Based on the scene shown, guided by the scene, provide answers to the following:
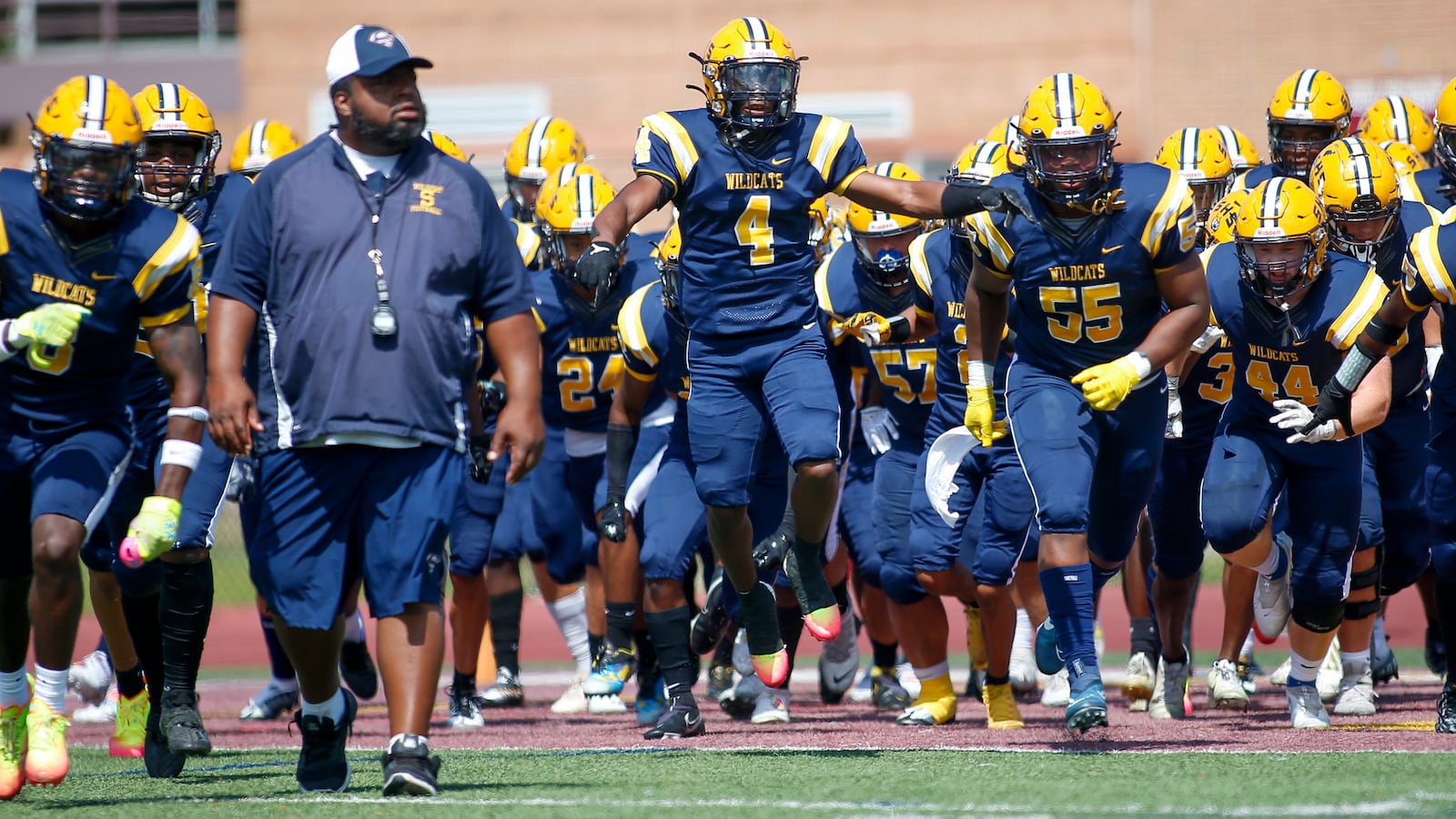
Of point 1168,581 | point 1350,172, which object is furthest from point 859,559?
point 1350,172

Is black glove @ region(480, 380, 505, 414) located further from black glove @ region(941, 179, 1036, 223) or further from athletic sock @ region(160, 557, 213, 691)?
black glove @ region(941, 179, 1036, 223)

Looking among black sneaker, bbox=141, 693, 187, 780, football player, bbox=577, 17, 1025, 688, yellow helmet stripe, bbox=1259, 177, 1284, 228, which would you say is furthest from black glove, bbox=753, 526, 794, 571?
black sneaker, bbox=141, 693, 187, 780

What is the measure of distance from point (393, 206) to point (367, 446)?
661 millimetres

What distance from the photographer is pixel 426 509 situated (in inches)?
193

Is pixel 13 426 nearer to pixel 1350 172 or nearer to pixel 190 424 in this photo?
pixel 190 424

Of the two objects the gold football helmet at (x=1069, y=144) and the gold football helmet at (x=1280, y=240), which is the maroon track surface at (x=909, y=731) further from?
the gold football helmet at (x=1069, y=144)

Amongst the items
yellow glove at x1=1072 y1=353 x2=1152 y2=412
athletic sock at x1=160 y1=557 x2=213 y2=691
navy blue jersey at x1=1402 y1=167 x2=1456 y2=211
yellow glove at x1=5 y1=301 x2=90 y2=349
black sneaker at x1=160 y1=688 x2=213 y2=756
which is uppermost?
navy blue jersey at x1=1402 y1=167 x2=1456 y2=211

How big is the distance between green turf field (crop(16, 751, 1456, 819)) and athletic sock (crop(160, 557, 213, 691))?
342 millimetres

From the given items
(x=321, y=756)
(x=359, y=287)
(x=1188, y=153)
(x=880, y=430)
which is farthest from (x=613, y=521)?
(x=1188, y=153)

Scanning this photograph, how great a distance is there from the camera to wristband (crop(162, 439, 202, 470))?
17.0 feet

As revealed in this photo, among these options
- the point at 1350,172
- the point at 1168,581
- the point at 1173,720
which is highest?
the point at 1350,172

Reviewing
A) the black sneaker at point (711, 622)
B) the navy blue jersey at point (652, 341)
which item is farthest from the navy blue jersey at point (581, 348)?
the black sneaker at point (711, 622)

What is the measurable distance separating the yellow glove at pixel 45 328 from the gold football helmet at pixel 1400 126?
672 cm

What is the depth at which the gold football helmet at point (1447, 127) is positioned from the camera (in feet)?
24.6
